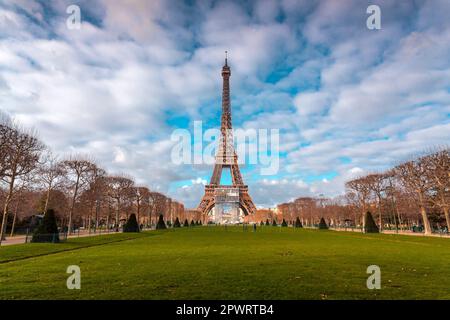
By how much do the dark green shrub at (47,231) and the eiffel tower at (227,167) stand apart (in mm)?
63365

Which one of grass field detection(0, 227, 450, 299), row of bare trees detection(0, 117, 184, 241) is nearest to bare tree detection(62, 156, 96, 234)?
row of bare trees detection(0, 117, 184, 241)

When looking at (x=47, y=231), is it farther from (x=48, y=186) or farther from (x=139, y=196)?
(x=139, y=196)

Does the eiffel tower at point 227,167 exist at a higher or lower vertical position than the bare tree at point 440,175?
higher

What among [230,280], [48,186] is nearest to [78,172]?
[48,186]

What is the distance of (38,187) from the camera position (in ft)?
138

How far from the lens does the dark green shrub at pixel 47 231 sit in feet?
80.7

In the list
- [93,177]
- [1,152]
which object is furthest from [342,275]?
[93,177]

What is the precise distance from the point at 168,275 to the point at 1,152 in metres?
22.8

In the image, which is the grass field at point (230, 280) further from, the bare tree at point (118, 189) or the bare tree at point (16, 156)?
the bare tree at point (118, 189)

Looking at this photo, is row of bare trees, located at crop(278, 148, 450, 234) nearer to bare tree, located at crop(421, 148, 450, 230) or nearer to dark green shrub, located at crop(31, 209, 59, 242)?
bare tree, located at crop(421, 148, 450, 230)

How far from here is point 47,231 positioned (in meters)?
25.2

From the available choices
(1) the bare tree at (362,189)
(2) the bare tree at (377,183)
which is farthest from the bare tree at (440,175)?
(1) the bare tree at (362,189)
